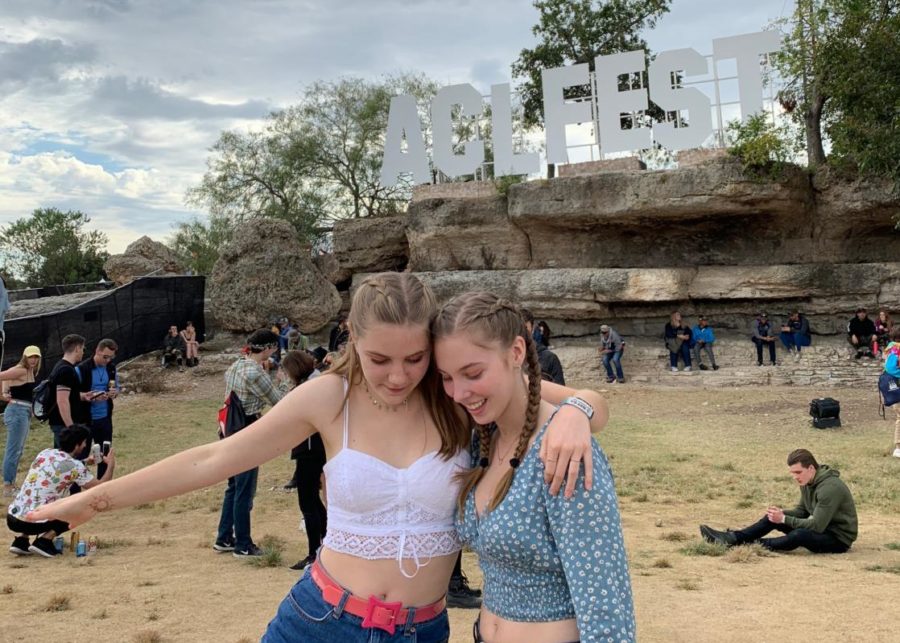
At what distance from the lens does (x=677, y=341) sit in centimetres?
1953

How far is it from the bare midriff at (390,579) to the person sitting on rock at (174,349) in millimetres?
18941

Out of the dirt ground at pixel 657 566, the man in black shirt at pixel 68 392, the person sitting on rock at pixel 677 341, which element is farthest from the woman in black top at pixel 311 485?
the person sitting on rock at pixel 677 341

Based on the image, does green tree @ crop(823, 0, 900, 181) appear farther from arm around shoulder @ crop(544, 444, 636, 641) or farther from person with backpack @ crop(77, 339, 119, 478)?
arm around shoulder @ crop(544, 444, 636, 641)

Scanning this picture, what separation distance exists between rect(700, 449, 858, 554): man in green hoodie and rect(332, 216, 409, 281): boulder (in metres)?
18.6

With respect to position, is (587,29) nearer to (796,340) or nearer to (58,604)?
(796,340)

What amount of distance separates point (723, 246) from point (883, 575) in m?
16.6

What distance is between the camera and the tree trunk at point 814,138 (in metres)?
19.4

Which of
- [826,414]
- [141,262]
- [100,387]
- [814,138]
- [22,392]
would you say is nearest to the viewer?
[100,387]

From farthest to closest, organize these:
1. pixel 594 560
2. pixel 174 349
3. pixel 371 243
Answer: pixel 371 243, pixel 174 349, pixel 594 560

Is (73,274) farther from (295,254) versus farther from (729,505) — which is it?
(729,505)

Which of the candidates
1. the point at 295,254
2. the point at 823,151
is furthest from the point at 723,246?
the point at 295,254

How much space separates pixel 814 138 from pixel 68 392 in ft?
59.7

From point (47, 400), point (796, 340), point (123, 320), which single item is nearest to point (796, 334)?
point (796, 340)

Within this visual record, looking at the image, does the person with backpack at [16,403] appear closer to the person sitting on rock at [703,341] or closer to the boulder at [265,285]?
the boulder at [265,285]
